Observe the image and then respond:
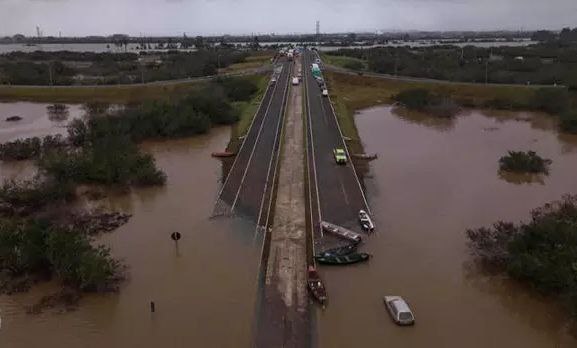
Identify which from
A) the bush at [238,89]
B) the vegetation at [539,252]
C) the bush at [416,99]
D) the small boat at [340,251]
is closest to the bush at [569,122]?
the bush at [416,99]

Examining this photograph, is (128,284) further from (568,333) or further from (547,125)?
(547,125)

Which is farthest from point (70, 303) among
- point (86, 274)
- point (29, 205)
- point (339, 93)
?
point (339, 93)

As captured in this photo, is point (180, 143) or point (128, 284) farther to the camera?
point (180, 143)

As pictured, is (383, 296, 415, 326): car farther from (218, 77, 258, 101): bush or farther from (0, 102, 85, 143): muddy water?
(218, 77, 258, 101): bush

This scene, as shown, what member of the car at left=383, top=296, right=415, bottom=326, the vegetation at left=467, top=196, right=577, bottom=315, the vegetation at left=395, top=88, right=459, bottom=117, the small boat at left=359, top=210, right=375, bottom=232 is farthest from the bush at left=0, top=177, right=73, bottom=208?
the vegetation at left=395, top=88, right=459, bottom=117

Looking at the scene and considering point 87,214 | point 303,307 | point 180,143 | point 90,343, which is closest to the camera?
point 90,343

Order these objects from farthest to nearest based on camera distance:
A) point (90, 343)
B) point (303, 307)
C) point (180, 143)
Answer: point (180, 143), point (303, 307), point (90, 343)

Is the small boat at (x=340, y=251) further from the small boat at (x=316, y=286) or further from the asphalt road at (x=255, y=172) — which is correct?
the asphalt road at (x=255, y=172)
